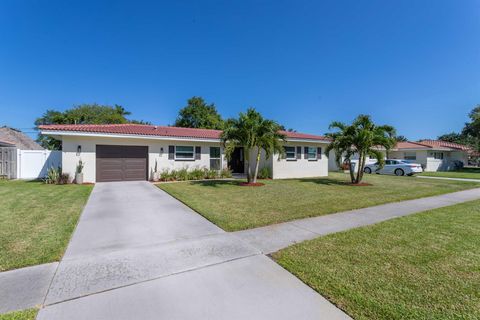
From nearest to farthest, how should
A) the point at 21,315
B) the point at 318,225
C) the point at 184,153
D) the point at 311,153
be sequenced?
1. the point at 21,315
2. the point at 318,225
3. the point at 184,153
4. the point at 311,153

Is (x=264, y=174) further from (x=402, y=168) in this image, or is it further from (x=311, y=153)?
(x=402, y=168)

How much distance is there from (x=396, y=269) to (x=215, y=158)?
1353 centimetres

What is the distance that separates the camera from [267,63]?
16547 mm

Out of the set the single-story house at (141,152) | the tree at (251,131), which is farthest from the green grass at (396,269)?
the single-story house at (141,152)

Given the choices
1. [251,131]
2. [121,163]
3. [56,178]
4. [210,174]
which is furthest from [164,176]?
[251,131]

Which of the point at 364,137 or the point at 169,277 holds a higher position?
the point at 364,137

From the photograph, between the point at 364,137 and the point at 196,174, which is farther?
the point at 196,174

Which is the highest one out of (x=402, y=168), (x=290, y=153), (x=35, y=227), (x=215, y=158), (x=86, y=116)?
(x=86, y=116)

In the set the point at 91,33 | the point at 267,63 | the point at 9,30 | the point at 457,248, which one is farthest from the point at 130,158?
the point at 457,248

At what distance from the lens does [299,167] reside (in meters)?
17.2

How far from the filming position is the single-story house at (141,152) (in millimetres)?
12734

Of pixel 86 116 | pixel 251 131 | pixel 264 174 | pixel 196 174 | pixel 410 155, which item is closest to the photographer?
pixel 251 131

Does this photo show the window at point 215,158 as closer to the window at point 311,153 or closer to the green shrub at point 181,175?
the green shrub at point 181,175

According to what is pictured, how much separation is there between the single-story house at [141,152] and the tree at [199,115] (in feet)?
77.9
